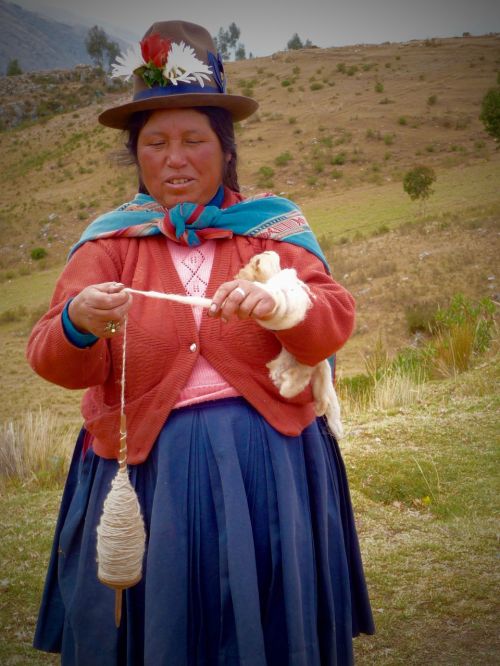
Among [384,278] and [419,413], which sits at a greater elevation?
[384,278]

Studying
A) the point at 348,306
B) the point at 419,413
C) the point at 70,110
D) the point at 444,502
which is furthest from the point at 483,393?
the point at 70,110

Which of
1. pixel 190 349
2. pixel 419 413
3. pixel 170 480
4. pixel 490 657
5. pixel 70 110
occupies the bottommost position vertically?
pixel 490 657

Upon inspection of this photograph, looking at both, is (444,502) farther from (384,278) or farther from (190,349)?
(384,278)

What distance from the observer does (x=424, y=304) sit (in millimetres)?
11344

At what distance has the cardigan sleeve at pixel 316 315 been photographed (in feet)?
5.22

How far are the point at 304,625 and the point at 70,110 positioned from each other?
45.8 metres

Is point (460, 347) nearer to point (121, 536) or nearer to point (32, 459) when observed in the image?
point (32, 459)

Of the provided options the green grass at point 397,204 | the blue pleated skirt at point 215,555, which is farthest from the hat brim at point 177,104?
the green grass at point 397,204

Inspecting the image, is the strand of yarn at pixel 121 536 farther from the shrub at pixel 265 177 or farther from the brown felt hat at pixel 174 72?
the shrub at pixel 265 177

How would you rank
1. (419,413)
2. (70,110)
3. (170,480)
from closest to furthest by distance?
(170,480), (419,413), (70,110)

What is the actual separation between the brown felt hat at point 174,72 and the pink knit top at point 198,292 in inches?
15.5

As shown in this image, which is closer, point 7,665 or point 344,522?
point 344,522

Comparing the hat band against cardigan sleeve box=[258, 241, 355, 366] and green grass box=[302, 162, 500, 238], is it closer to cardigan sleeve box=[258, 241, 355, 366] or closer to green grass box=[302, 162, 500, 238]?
cardigan sleeve box=[258, 241, 355, 366]

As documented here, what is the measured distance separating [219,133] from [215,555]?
1.20 metres
